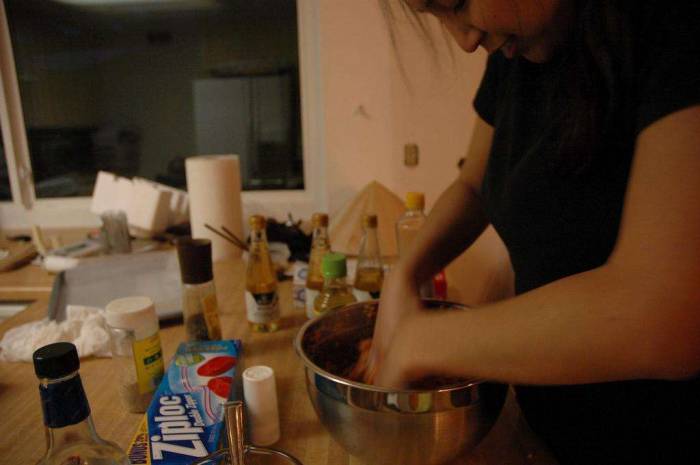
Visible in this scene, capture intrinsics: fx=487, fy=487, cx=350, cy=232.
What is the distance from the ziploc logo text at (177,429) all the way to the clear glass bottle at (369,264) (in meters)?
0.42

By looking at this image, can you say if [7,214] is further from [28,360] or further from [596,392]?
[596,392]

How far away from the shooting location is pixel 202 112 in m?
1.92

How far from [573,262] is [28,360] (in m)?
0.85

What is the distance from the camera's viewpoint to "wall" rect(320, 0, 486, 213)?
1648 mm

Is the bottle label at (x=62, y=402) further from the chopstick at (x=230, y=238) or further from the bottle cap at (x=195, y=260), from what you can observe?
the chopstick at (x=230, y=238)

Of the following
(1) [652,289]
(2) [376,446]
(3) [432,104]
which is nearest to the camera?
(1) [652,289]

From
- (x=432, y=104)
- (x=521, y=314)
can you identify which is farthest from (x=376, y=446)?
(x=432, y=104)

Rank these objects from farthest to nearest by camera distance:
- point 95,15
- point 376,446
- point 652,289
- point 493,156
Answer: point 95,15 < point 493,156 < point 376,446 < point 652,289

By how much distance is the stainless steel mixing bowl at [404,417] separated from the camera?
0.47 meters

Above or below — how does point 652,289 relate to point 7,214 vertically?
above

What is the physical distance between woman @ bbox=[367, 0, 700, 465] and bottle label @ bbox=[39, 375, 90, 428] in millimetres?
285

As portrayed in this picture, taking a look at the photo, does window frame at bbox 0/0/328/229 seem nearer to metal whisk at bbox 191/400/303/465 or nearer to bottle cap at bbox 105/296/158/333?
bottle cap at bbox 105/296/158/333

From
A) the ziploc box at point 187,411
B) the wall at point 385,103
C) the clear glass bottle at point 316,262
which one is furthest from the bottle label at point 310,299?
the wall at point 385,103

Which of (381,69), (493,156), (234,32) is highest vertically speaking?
(234,32)
